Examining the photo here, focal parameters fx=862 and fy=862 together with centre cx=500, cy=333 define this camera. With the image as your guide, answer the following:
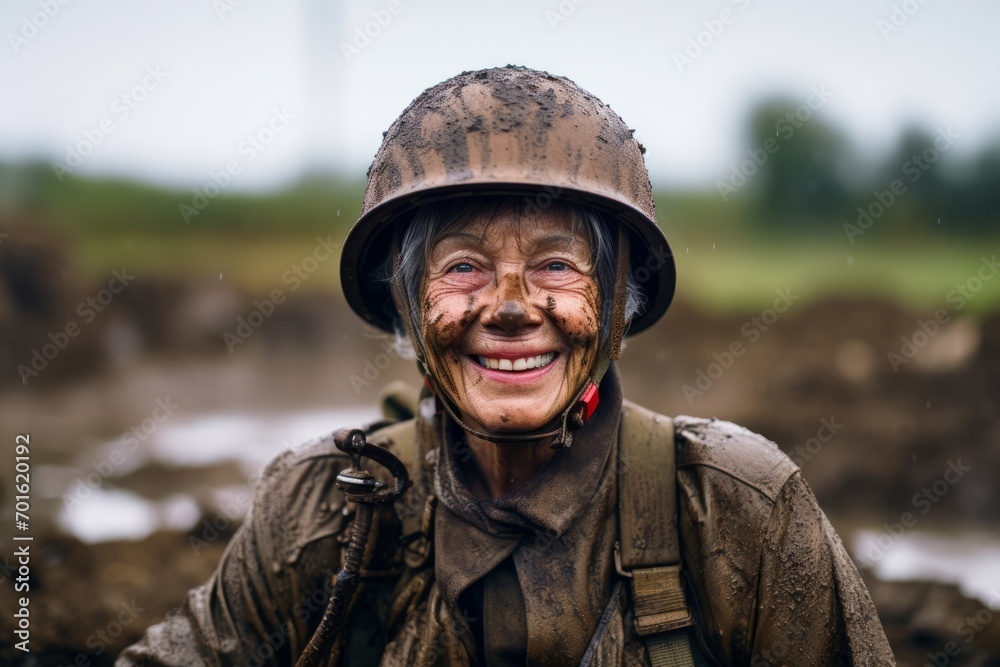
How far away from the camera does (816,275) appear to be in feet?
40.9

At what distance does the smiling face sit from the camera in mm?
2660

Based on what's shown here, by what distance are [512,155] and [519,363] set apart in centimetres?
65

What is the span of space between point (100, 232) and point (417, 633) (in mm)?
13062

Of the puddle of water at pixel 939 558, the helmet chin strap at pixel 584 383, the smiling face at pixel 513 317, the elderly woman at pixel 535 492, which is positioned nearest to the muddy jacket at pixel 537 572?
the elderly woman at pixel 535 492

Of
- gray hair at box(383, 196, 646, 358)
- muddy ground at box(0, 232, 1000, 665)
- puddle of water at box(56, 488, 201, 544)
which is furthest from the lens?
puddle of water at box(56, 488, 201, 544)

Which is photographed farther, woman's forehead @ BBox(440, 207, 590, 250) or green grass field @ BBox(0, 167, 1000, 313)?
green grass field @ BBox(0, 167, 1000, 313)

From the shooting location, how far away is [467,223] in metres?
2.75

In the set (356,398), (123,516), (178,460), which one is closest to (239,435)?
(178,460)

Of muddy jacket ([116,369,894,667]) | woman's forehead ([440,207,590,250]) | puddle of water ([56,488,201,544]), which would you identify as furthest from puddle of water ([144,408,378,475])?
woman's forehead ([440,207,590,250])

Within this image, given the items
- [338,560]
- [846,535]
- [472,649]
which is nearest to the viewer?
[472,649]

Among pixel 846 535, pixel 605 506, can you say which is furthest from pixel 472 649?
pixel 846 535

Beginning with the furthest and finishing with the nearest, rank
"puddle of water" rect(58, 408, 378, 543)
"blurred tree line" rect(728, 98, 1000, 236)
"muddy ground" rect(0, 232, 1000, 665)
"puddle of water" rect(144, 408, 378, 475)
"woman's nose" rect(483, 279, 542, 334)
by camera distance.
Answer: "blurred tree line" rect(728, 98, 1000, 236), "puddle of water" rect(144, 408, 378, 475), "puddle of water" rect(58, 408, 378, 543), "muddy ground" rect(0, 232, 1000, 665), "woman's nose" rect(483, 279, 542, 334)

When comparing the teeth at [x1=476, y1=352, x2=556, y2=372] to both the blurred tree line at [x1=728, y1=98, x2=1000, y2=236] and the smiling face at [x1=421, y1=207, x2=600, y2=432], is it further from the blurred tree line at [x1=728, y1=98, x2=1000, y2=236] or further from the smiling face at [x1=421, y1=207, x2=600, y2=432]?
the blurred tree line at [x1=728, y1=98, x2=1000, y2=236]

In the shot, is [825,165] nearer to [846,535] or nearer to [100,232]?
[846,535]
